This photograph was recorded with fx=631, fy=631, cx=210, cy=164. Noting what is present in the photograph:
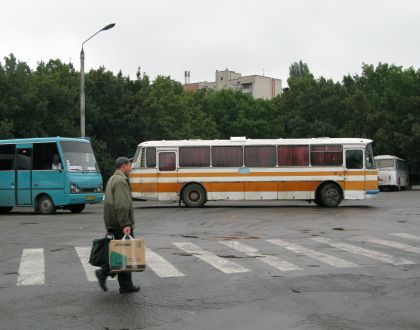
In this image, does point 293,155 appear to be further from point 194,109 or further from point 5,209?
point 194,109

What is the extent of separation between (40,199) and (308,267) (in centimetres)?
1542

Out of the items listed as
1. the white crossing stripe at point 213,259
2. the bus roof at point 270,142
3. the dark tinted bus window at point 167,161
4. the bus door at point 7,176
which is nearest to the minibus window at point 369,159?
the bus roof at point 270,142

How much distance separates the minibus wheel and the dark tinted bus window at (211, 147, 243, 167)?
7.07m

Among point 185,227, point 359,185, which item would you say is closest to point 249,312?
point 185,227

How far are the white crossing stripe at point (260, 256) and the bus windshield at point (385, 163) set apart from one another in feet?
115

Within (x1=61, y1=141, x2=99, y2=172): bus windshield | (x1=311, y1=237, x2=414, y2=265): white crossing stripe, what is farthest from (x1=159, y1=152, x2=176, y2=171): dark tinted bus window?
(x1=311, y1=237, x2=414, y2=265): white crossing stripe

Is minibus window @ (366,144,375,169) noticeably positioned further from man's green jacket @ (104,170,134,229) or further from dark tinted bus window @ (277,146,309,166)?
man's green jacket @ (104,170,134,229)

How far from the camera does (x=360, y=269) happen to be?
10203mm

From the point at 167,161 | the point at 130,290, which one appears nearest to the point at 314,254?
the point at 130,290

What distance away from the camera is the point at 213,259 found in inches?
445

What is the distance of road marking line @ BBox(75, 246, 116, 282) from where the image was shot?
9.54 m

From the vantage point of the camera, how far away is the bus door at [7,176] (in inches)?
936

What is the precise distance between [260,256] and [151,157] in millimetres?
15724

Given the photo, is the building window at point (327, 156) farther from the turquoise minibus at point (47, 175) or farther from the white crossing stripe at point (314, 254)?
the white crossing stripe at point (314, 254)
